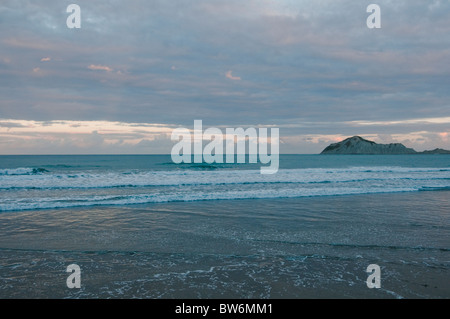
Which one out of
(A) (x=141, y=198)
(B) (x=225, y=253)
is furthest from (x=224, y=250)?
(A) (x=141, y=198)

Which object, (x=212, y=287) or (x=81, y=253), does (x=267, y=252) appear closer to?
(x=212, y=287)

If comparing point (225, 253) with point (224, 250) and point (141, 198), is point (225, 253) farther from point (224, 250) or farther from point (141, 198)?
point (141, 198)

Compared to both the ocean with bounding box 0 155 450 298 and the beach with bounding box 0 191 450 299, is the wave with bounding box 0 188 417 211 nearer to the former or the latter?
the ocean with bounding box 0 155 450 298

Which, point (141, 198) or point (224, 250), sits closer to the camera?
point (224, 250)

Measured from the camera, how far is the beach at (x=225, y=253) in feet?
17.5

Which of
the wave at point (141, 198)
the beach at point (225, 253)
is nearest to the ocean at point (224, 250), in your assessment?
the beach at point (225, 253)

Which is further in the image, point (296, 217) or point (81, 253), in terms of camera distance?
point (296, 217)

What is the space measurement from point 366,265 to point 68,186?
2206 cm

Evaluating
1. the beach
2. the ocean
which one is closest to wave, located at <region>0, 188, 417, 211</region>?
the ocean

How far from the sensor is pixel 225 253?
7.25m

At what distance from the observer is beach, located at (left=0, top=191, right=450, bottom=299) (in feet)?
17.5
